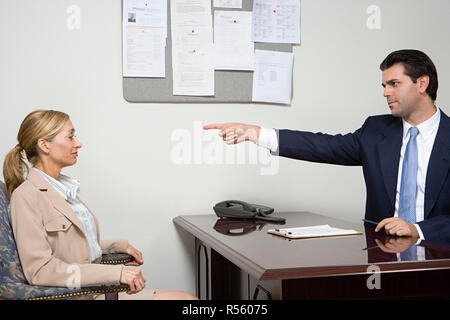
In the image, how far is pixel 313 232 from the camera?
1754 millimetres

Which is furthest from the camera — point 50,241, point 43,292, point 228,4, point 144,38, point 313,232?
point 228,4

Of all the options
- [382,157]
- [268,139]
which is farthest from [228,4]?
[382,157]

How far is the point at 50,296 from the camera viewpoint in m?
1.36

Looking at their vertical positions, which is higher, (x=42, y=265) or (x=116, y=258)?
(x=42, y=265)

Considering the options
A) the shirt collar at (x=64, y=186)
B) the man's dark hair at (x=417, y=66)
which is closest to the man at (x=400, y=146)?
the man's dark hair at (x=417, y=66)

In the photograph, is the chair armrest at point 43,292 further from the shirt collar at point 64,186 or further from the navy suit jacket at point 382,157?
the navy suit jacket at point 382,157

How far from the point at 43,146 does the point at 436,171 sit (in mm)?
1425

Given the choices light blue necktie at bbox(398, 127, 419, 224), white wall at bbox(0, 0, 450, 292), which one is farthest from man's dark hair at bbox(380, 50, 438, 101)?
white wall at bbox(0, 0, 450, 292)

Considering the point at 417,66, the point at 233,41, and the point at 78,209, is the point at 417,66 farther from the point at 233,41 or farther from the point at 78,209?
the point at 78,209

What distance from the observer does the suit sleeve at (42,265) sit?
141 centimetres

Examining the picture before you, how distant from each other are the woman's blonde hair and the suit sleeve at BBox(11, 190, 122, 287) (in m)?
0.19

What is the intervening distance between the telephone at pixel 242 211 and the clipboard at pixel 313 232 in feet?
1.09

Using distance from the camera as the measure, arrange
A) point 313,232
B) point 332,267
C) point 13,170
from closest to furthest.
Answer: point 332,267, point 13,170, point 313,232
